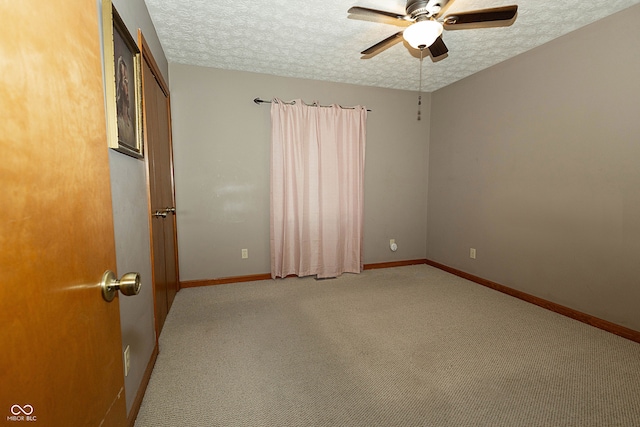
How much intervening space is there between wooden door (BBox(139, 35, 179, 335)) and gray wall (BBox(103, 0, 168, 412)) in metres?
0.17

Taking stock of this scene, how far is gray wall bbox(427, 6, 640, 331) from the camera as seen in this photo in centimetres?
223

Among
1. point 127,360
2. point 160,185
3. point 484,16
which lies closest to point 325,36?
point 484,16

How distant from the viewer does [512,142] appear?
3.05 m

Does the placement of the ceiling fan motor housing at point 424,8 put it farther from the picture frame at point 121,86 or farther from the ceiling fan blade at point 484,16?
the picture frame at point 121,86

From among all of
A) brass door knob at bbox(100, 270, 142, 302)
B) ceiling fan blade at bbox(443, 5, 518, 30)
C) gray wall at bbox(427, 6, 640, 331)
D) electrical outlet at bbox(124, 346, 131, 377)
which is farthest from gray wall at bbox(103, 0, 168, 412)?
gray wall at bbox(427, 6, 640, 331)

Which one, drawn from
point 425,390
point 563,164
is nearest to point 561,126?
point 563,164

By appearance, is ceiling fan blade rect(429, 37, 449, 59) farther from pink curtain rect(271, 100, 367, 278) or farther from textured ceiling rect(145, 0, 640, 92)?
pink curtain rect(271, 100, 367, 278)

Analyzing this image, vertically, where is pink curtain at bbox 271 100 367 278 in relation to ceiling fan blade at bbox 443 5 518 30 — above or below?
below

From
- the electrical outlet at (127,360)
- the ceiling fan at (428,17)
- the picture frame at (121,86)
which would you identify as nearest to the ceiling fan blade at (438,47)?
the ceiling fan at (428,17)

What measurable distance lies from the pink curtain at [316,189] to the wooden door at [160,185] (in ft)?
3.56

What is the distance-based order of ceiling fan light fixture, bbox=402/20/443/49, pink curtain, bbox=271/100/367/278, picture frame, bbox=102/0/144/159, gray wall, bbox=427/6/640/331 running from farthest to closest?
pink curtain, bbox=271/100/367/278 < gray wall, bbox=427/6/640/331 < ceiling fan light fixture, bbox=402/20/443/49 < picture frame, bbox=102/0/144/159

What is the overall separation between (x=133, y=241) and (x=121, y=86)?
81 cm

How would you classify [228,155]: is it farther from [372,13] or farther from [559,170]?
[559,170]

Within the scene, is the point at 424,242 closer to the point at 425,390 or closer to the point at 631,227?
the point at 631,227
